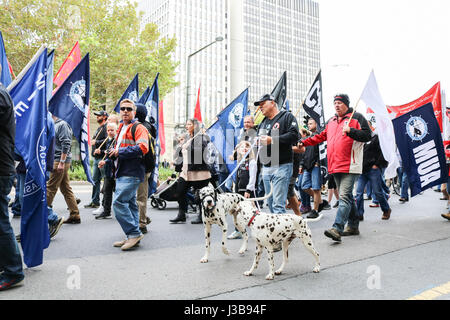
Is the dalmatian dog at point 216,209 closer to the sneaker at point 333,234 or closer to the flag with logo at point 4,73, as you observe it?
the sneaker at point 333,234

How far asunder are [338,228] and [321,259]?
3.45ft

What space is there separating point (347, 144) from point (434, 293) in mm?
2712

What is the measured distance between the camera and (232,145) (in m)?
9.36

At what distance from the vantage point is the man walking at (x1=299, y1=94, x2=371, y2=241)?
17.5 feet

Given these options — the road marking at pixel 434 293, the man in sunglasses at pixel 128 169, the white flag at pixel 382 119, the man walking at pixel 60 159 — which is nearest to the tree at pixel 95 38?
the man walking at pixel 60 159

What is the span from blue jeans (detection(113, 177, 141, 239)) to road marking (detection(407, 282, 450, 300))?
3549 millimetres

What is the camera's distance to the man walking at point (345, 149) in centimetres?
534

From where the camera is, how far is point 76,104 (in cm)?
638

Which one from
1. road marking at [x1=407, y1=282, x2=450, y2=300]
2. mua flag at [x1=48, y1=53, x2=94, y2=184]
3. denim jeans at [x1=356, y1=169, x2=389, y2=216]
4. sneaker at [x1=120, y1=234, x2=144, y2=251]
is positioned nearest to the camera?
road marking at [x1=407, y1=282, x2=450, y2=300]

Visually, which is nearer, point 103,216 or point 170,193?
point 103,216

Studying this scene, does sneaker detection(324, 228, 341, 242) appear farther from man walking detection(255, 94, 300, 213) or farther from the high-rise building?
the high-rise building

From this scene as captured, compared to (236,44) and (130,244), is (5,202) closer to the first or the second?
(130,244)

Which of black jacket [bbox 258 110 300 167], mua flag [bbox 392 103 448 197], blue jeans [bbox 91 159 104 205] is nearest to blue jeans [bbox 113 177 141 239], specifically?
black jacket [bbox 258 110 300 167]

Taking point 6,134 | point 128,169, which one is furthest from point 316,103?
point 6,134
